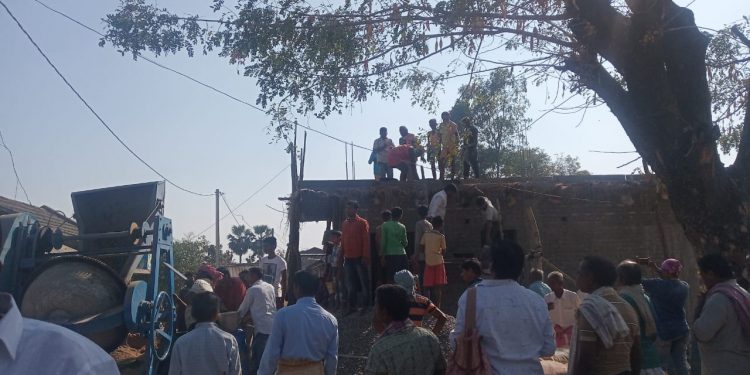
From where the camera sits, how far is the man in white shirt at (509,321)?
4051 mm

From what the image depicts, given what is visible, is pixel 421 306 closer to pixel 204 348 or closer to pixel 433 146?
pixel 204 348

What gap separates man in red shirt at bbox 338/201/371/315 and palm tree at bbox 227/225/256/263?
1593 inches

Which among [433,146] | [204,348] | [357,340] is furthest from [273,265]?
[204,348]

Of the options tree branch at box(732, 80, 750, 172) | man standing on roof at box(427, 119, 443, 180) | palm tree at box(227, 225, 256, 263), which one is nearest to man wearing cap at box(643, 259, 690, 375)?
tree branch at box(732, 80, 750, 172)

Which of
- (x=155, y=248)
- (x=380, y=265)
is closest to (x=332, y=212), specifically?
(x=380, y=265)

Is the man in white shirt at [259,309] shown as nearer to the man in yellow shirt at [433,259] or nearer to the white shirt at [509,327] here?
the man in yellow shirt at [433,259]

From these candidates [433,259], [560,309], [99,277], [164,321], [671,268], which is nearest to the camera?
[671,268]

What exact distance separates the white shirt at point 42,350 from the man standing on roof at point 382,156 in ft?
41.6

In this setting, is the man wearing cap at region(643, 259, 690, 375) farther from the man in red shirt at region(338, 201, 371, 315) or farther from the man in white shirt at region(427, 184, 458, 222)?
the man in white shirt at region(427, 184, 458, 222)

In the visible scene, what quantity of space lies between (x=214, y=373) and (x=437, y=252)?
589 centimetres

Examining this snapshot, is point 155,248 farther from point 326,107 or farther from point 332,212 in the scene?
point 332,212

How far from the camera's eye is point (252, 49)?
765cm

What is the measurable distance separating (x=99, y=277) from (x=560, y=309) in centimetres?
500

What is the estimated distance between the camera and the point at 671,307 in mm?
6840
